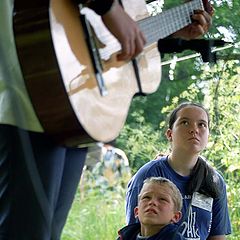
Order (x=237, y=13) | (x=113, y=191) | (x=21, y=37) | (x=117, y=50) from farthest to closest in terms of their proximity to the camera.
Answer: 1. (x=113, y=191)
2. (x=237, y=13)
3. (x=117, y=50)
4. (x=21, y=37)

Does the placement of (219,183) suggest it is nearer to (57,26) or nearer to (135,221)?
(135,221)

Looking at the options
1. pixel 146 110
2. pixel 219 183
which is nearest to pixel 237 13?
pixel 146 110

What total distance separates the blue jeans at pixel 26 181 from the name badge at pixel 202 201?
30.4 inches

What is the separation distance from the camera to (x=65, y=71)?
0.85 metres

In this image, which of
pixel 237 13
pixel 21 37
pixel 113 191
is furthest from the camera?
pixel 113 191

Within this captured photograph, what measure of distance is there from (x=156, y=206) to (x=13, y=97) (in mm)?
668

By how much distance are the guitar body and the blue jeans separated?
0.03 m

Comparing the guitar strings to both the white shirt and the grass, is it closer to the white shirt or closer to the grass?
the white shirt

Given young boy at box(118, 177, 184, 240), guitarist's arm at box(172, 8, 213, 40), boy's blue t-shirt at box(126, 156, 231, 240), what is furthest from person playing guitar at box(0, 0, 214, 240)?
boy's blue t-shirt at box(126, 156, 231, 240)

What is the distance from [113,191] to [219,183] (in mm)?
378

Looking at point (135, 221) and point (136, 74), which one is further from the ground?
point (136, 74)

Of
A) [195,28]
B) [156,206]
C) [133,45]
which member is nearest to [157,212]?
[156,206]

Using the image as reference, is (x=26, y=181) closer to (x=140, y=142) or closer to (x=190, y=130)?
(x=190, y=130)

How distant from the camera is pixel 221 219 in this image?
5.50ft
